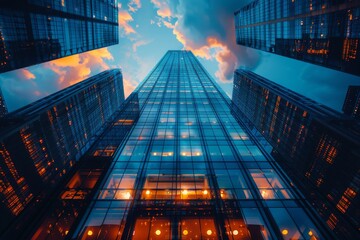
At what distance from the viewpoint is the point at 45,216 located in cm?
1909

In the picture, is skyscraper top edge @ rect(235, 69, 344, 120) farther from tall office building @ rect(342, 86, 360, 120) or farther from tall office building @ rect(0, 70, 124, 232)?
tall office building @ rect(342, 86, 360, 120)

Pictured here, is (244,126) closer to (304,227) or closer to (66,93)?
(304,227)

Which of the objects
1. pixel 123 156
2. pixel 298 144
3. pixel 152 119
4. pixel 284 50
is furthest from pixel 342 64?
pixel 123 156

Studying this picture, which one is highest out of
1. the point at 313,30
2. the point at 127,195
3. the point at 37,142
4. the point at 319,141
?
the point at 313,30

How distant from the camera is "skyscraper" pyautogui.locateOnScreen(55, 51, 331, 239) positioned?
1788 cm

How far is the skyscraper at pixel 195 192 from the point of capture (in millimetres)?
17875

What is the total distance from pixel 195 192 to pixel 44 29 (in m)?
58.4

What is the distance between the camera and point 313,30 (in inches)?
2272

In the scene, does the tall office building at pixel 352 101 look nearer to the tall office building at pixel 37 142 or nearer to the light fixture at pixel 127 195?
the tall office building at pixel 37 142

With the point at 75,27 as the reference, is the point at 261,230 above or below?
below

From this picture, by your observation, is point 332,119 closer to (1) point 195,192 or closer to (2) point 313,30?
(2) point 313,30

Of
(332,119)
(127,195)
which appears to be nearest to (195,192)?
(127,195)

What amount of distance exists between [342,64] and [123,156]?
5542cm

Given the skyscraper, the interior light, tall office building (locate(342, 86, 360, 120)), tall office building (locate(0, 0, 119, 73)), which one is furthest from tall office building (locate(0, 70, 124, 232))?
tall office building (locate(342, 86, 360, 120))
